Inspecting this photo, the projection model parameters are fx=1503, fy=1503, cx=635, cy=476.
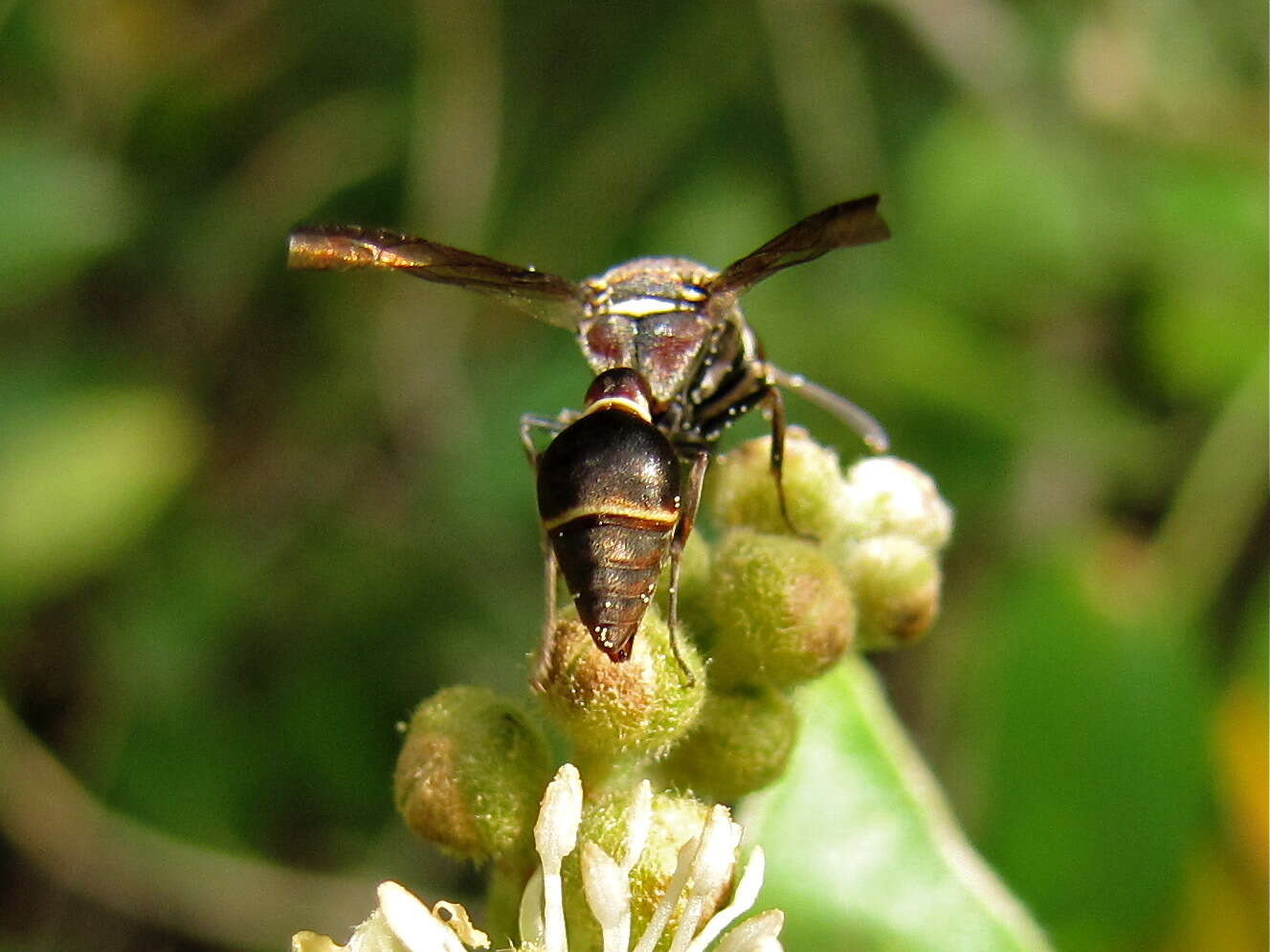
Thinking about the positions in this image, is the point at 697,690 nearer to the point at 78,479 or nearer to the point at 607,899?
the point at 607,899

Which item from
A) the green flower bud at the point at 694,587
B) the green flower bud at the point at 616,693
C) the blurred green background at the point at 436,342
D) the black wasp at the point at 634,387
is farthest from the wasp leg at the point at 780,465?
the blurred green background at the point at 436,342

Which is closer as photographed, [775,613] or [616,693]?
[616,693]

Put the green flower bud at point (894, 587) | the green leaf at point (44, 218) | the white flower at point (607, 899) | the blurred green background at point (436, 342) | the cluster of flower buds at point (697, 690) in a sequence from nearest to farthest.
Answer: the white flower at point (607, 899) → the cluster of flower buds at point (697, 690) → the green flower bud at point (894, 587) → the green leaf at point (44, 218) → the blurred green background at point (436, 342)

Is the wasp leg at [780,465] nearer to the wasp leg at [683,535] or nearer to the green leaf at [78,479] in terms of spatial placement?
the wasp leg at [683,535]

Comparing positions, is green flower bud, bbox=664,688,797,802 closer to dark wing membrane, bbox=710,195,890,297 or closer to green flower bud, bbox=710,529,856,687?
green flower bud, bbox=710,529,856,687

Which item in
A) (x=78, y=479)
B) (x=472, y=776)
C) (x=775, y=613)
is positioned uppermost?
(x=78, y=479)

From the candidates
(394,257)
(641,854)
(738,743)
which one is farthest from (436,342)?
(641,854)
